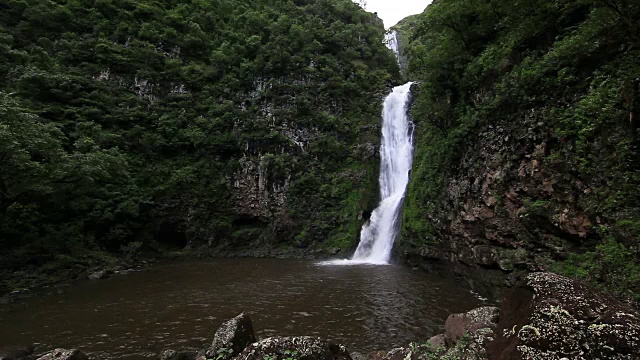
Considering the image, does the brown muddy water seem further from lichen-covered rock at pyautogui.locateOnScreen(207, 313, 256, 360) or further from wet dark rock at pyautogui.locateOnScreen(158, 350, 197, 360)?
lichen-covered rock at pyautogui.locateOnScreen(207, 313, 256, 360)

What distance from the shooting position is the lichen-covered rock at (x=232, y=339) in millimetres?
5719

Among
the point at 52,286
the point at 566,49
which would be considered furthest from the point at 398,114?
the point at 52,286

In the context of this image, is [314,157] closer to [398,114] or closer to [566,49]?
[398,114]

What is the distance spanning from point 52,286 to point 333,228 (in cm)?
1624

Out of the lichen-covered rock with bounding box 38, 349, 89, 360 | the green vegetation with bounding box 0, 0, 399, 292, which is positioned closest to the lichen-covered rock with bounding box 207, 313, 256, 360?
the lichen-covered rock with bounding box 38, 349, 89, 360

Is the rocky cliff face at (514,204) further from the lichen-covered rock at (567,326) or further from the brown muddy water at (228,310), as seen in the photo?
the lichen-covered rock at (567,326)

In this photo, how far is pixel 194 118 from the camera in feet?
89.9

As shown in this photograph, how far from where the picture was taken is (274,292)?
1202 centimetres

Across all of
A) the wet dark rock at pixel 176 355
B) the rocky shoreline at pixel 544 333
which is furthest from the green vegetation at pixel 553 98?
the wet dark rock at pixel 176 355

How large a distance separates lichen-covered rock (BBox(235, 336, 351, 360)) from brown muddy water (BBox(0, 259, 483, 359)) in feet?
9.65

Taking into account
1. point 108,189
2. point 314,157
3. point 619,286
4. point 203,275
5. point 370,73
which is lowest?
point 203,275

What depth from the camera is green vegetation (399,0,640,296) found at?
6.40m

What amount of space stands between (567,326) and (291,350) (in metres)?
3.16

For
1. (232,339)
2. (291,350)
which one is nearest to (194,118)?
(232,339)
